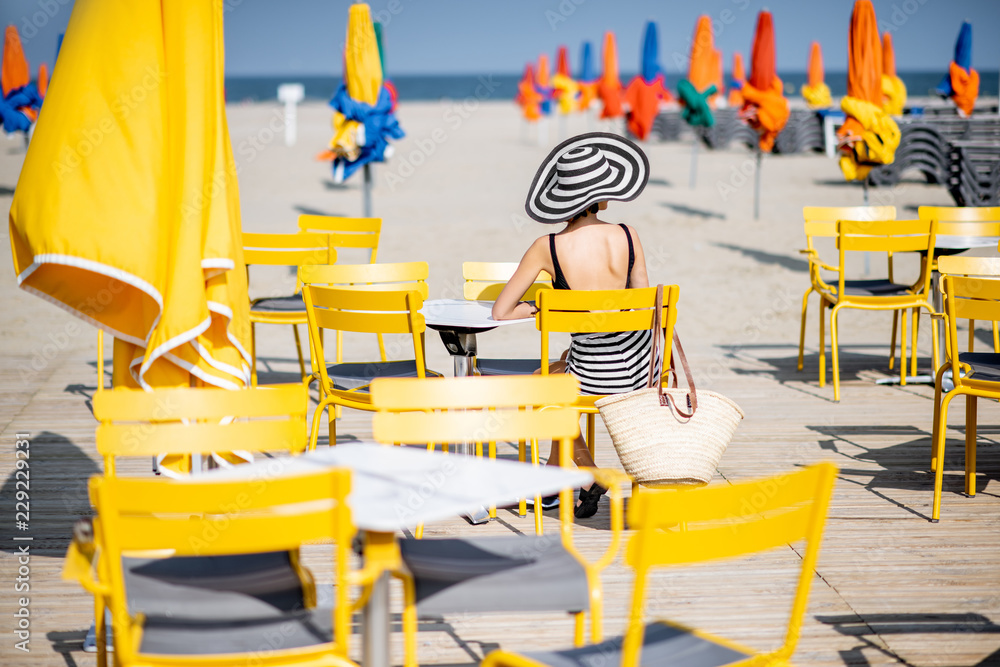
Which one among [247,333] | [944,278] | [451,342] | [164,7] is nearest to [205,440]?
[247,333]

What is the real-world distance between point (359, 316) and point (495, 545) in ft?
5.95

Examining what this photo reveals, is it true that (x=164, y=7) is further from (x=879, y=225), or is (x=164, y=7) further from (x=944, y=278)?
(x=879, y=225)

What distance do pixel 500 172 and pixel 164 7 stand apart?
18.5m

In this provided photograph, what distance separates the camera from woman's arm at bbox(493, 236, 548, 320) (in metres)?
4.11

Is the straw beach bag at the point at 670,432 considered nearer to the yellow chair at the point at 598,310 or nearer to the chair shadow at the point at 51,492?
the yellow chair at the point at 598,310

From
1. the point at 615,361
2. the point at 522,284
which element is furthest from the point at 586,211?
the point at 615,361

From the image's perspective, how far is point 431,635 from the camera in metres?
3.14

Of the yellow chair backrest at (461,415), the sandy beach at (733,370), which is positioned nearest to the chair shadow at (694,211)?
the sandy beach at (733,370)

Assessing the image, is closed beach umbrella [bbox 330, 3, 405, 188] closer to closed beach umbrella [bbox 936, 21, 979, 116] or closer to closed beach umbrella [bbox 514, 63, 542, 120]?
closed beach umbrella [bbox 936, 21, 979, 116]

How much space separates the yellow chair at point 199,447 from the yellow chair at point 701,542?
2.22 feet

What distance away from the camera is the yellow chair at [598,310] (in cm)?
382

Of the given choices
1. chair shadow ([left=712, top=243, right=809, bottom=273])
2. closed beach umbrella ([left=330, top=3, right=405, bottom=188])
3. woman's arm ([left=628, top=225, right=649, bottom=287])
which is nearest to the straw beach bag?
woman's arm ([left=628, top=225, right=649, bottom=287])

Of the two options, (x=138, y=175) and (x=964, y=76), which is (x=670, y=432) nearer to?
(x=138, y=175)

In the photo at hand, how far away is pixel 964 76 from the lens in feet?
57.2
